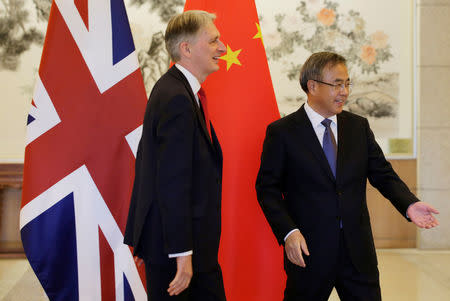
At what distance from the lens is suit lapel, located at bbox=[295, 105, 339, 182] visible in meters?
2.12

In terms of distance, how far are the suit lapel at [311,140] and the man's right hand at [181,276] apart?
0.83 metres

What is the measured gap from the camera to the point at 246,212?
2.75 meters

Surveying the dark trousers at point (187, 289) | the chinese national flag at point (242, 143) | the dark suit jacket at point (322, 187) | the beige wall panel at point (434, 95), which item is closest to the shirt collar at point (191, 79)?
the dark suit jacket at point (322, 187)

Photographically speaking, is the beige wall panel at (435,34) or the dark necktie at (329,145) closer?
the dark necktie at (329,145)

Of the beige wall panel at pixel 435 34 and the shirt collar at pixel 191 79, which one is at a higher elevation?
the shirt collar at pixel 191 79

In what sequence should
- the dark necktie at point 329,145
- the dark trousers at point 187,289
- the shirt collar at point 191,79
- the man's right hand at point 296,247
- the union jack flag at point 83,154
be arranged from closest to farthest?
the dark trousers at point 187,289, the shirt collar at point 191,79, the man's right hand at point 296,247, the dark necktie at point 329,145, the union jack flag at point 83,154

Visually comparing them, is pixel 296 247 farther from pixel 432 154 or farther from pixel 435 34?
pixel 435 34

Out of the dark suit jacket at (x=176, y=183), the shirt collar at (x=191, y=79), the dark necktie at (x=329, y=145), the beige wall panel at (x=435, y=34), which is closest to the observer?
the dark suit jacket at (x=176, y=183)

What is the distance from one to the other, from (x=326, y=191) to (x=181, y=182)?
811 mm

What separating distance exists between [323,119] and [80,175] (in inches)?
50.6

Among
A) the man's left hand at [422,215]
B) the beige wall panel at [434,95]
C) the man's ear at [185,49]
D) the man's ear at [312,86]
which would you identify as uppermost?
the man's ear at [185,49]

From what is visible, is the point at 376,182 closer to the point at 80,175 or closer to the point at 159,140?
the point at 159,140

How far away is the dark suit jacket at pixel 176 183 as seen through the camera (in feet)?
5.21

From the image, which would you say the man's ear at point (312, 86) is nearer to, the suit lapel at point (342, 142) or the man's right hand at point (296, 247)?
the suit lapel at point (342, 142)
